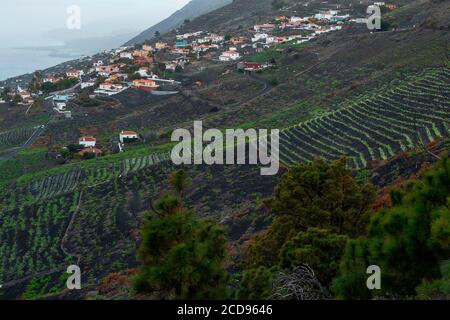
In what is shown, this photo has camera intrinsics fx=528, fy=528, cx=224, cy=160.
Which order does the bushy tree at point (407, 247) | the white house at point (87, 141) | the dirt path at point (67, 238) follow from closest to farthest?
the bushy tree at point (407, 247) < the dirt path at point (67, 238) < the white house at point (87, 141)

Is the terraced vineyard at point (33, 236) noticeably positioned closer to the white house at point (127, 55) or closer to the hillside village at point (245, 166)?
the hillside village at point (245, 166)

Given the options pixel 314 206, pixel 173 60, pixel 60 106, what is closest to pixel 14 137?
pixel 60 106

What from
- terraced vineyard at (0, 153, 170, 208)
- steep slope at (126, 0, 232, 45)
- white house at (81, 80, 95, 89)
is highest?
steep slope at (126, 0, 232, 45)

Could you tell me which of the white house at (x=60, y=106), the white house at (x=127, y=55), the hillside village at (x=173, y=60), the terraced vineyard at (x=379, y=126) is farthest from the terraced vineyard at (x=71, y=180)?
the white house at (x=127, y=55)

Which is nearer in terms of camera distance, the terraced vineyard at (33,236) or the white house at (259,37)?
the terraced vineyard at (33,236)

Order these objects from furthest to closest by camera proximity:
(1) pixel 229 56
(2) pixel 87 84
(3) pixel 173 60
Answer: (3) pixel 173 60 < (2) pixel 87 84 < (1) pixel 229 56

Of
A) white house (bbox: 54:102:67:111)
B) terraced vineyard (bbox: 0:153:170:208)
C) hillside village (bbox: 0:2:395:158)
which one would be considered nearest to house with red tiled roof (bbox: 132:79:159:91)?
hillside village (bbox: 0:2:395:158)

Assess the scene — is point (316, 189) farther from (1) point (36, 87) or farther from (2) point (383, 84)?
(1) point (36, 87)

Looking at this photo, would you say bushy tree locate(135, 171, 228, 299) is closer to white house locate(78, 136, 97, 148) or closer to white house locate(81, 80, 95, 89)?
white house locate(78, 136, 97, 148)

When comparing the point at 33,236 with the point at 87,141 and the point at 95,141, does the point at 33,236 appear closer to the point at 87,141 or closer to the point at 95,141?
the point at 87,141

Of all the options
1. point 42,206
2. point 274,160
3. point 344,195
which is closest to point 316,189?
point 344,195
